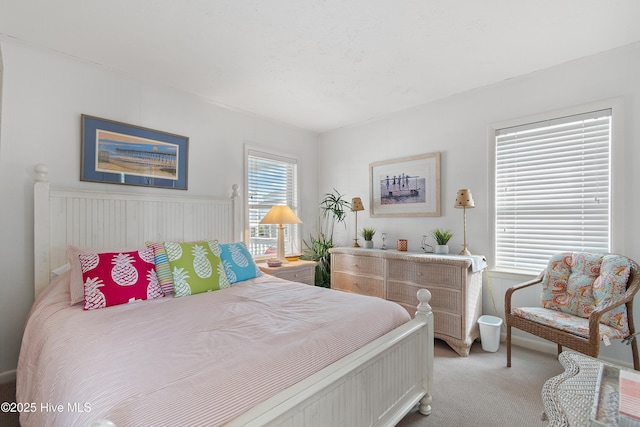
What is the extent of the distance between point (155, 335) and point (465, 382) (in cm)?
223

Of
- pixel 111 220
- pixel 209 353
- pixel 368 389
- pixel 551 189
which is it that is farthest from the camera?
A: pixel 551 189

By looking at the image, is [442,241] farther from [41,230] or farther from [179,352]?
[41,230]

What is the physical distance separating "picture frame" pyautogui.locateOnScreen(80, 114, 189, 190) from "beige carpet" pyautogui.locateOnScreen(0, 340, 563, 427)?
1746mm

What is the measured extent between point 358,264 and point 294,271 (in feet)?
2.59

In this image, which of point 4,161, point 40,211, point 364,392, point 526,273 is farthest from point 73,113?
point 526,273

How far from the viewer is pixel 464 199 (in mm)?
3008

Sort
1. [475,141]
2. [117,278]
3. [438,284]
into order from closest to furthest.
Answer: [117,278]
[438,284]
[475,141]

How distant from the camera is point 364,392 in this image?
4.66ft

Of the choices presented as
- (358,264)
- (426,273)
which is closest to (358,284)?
(358,264)

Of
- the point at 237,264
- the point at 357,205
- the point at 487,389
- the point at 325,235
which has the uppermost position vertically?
the point at 357,205

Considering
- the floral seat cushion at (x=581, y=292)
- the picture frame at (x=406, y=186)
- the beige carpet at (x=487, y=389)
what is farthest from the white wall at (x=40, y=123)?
the floral seat cushion at (x=581, y=292)

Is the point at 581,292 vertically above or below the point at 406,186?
below

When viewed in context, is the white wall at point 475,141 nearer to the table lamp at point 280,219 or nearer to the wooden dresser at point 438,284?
the wooden dresser at point 438,284

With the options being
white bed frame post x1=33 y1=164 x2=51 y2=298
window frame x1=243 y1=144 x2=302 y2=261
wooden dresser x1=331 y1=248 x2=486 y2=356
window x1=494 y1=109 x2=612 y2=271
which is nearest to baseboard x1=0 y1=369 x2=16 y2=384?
white bed frame post x1=33 y1=164 x2=51 y2=298
